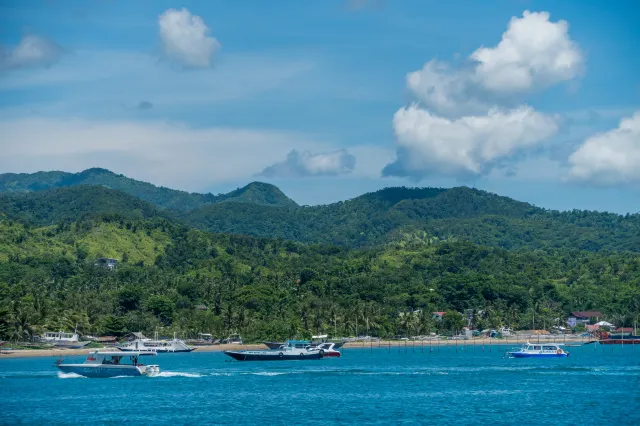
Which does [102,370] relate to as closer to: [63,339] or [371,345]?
[63,339]

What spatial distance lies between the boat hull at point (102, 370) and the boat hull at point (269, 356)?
34815 mm

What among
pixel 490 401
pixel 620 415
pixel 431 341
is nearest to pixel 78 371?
pixel 490 401

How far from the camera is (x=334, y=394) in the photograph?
81.0 m

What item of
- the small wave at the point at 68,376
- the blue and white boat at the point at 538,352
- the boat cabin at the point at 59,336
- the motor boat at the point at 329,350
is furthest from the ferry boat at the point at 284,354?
the small wave at the point at 68,376

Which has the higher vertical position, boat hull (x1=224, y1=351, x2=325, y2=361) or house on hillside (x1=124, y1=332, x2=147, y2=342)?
house on hillside (x1=124, y1=332, x2=147, y2=342)

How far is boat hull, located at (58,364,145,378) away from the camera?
95.8m

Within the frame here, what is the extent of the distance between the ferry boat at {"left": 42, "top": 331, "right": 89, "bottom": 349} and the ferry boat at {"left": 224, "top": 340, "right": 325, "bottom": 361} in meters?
30.6

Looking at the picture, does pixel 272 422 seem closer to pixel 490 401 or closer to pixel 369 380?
pixel 490 401

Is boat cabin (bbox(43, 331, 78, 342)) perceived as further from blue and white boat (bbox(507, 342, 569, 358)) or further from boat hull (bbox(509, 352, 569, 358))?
boat hull (bbox(509, 352, 569, 358))

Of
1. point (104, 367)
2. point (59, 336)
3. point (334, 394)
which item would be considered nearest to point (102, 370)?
point (104, 367)

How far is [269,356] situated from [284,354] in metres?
2.20

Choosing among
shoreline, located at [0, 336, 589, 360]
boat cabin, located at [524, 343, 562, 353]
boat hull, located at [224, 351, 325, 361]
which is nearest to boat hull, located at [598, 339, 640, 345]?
shoreline, located at [0, 336, 589, 360]

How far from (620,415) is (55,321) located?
11124 centimetres

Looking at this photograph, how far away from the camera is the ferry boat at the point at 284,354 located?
13138cm
